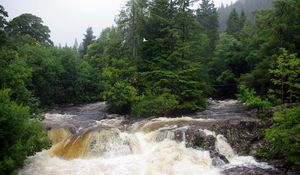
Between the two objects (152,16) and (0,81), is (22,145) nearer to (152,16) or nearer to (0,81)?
(0,81)

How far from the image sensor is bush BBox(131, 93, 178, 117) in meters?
27.6

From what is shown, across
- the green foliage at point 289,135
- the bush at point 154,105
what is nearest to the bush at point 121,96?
the bush at point 154,105

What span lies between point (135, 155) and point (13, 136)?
6108mm

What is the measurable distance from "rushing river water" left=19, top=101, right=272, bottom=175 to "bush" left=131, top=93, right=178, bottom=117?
5.53 m

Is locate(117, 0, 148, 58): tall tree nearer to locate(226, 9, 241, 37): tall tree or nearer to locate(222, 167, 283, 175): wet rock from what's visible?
locate(222, 167, 283, 175): wet rock

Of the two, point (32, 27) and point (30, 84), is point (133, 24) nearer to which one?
point (30, 84)

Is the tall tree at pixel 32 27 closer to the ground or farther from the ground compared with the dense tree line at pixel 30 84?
farther from the ground

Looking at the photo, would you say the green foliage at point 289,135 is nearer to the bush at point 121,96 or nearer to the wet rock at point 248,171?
the wet rock at point 248,171

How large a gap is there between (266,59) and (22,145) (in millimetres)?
21786

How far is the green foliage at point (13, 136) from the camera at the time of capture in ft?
45.9

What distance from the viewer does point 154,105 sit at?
27.6 m

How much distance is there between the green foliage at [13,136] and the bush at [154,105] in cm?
1298

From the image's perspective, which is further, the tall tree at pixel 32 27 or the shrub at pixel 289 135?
the tall tree at pixel 32 27

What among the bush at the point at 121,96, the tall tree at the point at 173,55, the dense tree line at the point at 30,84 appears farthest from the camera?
the tall tree at the point at 173,55
